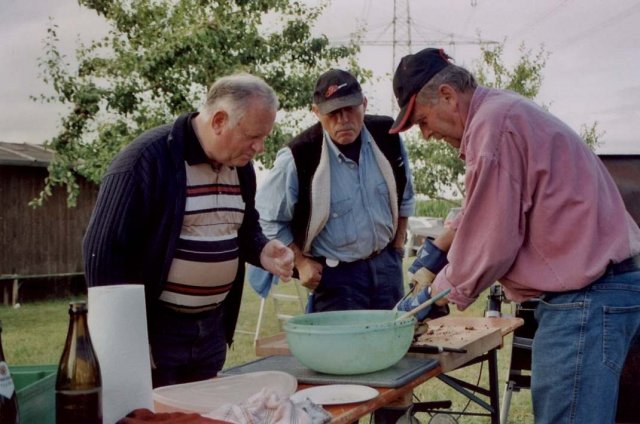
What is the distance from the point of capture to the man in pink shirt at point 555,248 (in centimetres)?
206

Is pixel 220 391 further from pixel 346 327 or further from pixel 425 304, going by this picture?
pixel 425 304

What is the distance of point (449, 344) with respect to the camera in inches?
97.3

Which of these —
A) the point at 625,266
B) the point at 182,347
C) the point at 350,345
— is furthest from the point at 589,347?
the point at 182,347

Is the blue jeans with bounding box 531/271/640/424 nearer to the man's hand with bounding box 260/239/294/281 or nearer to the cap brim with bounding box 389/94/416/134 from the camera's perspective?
the cap brim with bounding box 389/94/416/134

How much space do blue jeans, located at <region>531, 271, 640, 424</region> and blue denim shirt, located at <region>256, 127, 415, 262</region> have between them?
1.26 m

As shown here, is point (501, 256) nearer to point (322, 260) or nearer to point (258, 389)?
point (258, 389)

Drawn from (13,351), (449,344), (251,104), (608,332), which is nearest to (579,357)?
(608,332)

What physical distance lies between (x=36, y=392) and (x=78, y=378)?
7cm

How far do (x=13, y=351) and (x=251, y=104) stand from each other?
580 centimetres

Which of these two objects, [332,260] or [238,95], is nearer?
[238,95]

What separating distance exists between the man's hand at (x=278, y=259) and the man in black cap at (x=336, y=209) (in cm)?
64

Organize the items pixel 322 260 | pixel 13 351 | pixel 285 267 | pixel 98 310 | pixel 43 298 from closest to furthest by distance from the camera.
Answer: pixel 98 310, pixel 285 267, pixel 322 260, pixel 13 351, pixel 43 298

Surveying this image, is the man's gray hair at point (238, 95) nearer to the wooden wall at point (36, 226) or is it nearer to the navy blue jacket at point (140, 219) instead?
the navy blue jacket at point (140, 219)

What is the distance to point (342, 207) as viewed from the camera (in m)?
3.30
